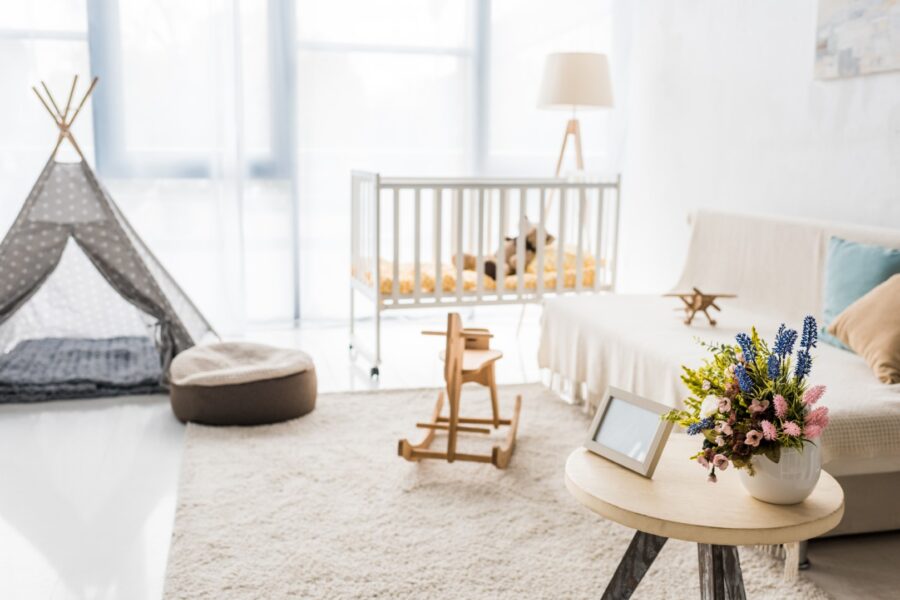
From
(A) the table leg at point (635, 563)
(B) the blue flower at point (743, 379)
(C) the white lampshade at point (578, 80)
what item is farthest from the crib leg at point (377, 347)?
(B) the blue flower at point (743, 379)

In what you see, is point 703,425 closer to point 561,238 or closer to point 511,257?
point 561,238

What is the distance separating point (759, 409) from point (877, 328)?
1.14 metres

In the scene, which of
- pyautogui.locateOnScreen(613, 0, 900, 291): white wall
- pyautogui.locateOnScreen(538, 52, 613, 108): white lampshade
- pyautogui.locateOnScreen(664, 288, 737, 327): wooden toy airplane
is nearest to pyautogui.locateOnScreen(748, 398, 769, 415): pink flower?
pyautogui.locateOnScreen(664, 288, 737, 327): wooden toy airplane

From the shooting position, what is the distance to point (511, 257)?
4.16 metres

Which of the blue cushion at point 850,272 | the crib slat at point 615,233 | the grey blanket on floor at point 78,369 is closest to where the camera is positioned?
the blue cushion at point 850,272

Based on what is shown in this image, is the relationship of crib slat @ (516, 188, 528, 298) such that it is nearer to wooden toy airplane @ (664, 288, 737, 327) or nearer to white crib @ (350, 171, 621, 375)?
white crib @ (350, 171, 621, 375)

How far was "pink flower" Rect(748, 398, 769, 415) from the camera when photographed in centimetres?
149

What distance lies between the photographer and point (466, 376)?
2.75m

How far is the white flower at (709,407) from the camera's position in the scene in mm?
1542

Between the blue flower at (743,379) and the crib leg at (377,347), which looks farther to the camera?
the crib leg at (377,347)

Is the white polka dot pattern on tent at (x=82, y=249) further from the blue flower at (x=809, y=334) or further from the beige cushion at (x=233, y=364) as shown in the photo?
the blue flower at (x=809, y=334)

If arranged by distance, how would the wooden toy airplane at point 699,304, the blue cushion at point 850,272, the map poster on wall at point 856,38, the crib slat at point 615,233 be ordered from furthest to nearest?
1. the crib slat at point 615,233
2. the wooden toy airplane at point 699,304
3. the map poster on wall at point 856,38
4. the blue cushion at point 850,272

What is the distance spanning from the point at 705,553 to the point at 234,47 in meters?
3.66

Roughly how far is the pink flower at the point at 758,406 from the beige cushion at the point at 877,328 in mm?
1017
